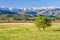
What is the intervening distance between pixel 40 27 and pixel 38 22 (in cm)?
187

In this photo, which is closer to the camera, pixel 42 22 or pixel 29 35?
pixel 29 35

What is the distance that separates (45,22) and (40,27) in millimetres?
2504

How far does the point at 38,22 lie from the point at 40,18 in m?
2.15

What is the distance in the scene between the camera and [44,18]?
67938 millimetres

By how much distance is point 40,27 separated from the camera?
218 ft

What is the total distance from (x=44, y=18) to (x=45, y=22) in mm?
1821

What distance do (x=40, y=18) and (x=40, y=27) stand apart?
343 cm

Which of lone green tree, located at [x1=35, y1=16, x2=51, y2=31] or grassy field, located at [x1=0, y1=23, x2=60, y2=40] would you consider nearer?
grassy field, located at [x1=0, y1=23, x2=60, y2=40]

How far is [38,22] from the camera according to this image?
6638cm

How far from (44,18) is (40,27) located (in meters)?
3.79

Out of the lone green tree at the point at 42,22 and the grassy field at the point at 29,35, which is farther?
the lone green tree at the point at 42,22

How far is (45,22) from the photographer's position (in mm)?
66812

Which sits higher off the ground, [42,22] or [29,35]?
[29,35]
